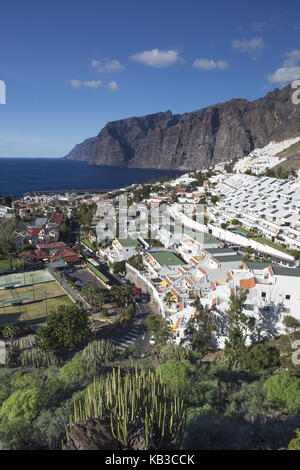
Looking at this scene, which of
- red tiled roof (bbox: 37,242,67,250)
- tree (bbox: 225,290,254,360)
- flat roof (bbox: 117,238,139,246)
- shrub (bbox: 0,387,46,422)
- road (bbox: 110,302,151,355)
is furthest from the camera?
red tiled roof (bbox: 37,242,67,250)

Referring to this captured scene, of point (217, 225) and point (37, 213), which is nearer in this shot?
point (217, 225)

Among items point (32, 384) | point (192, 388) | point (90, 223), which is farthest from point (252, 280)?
point (90, 223)

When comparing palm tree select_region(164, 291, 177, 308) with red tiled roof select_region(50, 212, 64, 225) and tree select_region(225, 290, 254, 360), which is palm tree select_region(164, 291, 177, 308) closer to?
tree select_region(225, 290, 254, 360)

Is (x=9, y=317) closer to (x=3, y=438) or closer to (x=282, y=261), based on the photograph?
(x=3, y=438)

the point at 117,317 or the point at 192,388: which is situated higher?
the point at 192,388

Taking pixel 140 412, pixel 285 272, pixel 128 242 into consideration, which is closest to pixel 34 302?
pixel 128 242

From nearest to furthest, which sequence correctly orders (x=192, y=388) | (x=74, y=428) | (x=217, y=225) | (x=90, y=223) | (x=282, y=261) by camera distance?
(x=74, y=428)
(x=192, y=388)
(x=282, y=261)
(x=217, y=225)
(x=90, y=223)

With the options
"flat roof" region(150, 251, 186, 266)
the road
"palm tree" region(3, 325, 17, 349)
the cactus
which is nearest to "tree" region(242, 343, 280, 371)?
the road
